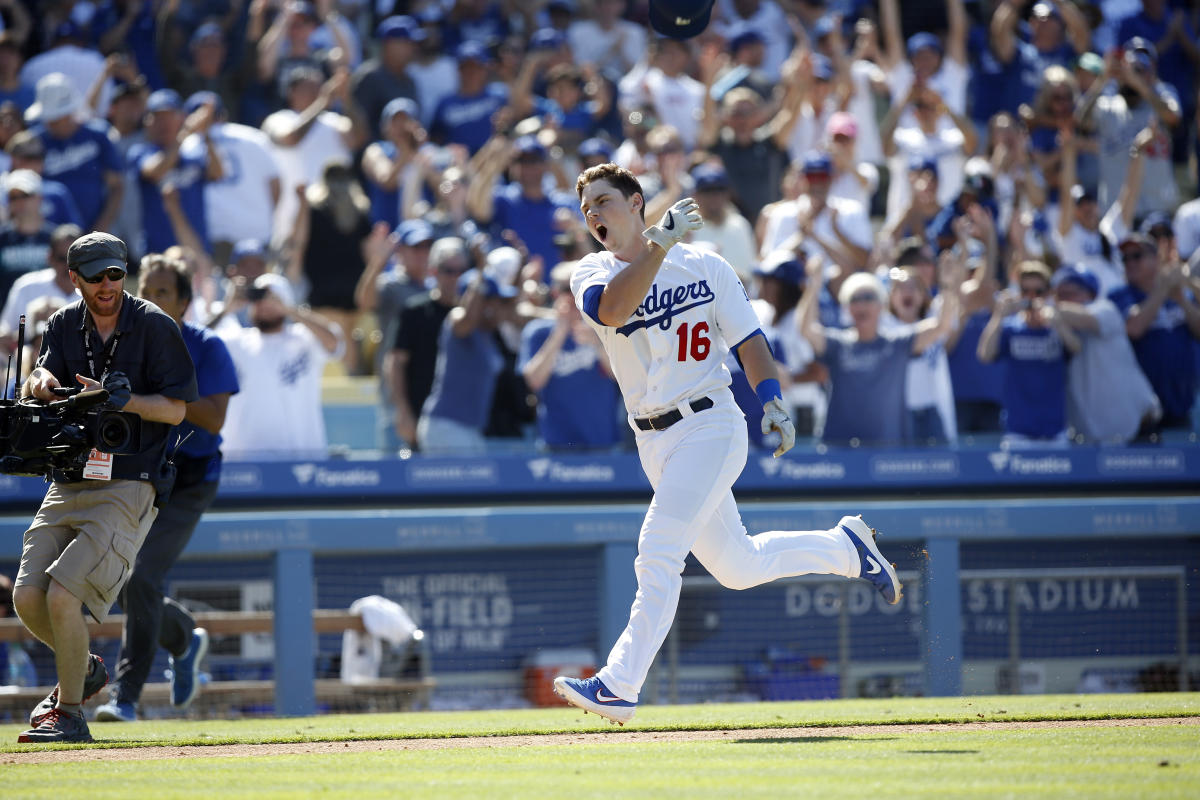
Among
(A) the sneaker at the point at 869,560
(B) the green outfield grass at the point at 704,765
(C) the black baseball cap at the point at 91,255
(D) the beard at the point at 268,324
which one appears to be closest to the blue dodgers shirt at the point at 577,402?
(D) the beard at the point at 268,324

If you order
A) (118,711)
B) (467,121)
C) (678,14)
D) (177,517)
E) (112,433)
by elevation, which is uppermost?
(467,121)

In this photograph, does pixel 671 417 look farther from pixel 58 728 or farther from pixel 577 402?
pixel 577 402

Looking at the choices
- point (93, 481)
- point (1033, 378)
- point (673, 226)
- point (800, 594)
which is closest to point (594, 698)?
point (673, 226)

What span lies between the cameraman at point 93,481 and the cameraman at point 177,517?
653mm

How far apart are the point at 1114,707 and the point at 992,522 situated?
2.58 m

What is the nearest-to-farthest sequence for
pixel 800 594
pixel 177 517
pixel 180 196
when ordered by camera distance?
1. pixel 177 517
2. pixel 800 594
3. pixel 180 196

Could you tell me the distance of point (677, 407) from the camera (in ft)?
19.1

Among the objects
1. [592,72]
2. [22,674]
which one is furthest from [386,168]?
[22,674]

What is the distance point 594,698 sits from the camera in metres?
5.50

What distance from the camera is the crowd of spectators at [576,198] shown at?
10109 mm

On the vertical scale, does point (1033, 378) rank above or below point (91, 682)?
above

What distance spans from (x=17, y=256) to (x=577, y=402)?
3.85m

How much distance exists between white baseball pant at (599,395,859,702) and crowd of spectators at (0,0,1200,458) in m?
3.96

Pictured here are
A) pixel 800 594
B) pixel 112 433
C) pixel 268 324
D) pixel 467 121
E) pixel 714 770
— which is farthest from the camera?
pixel 467 121
